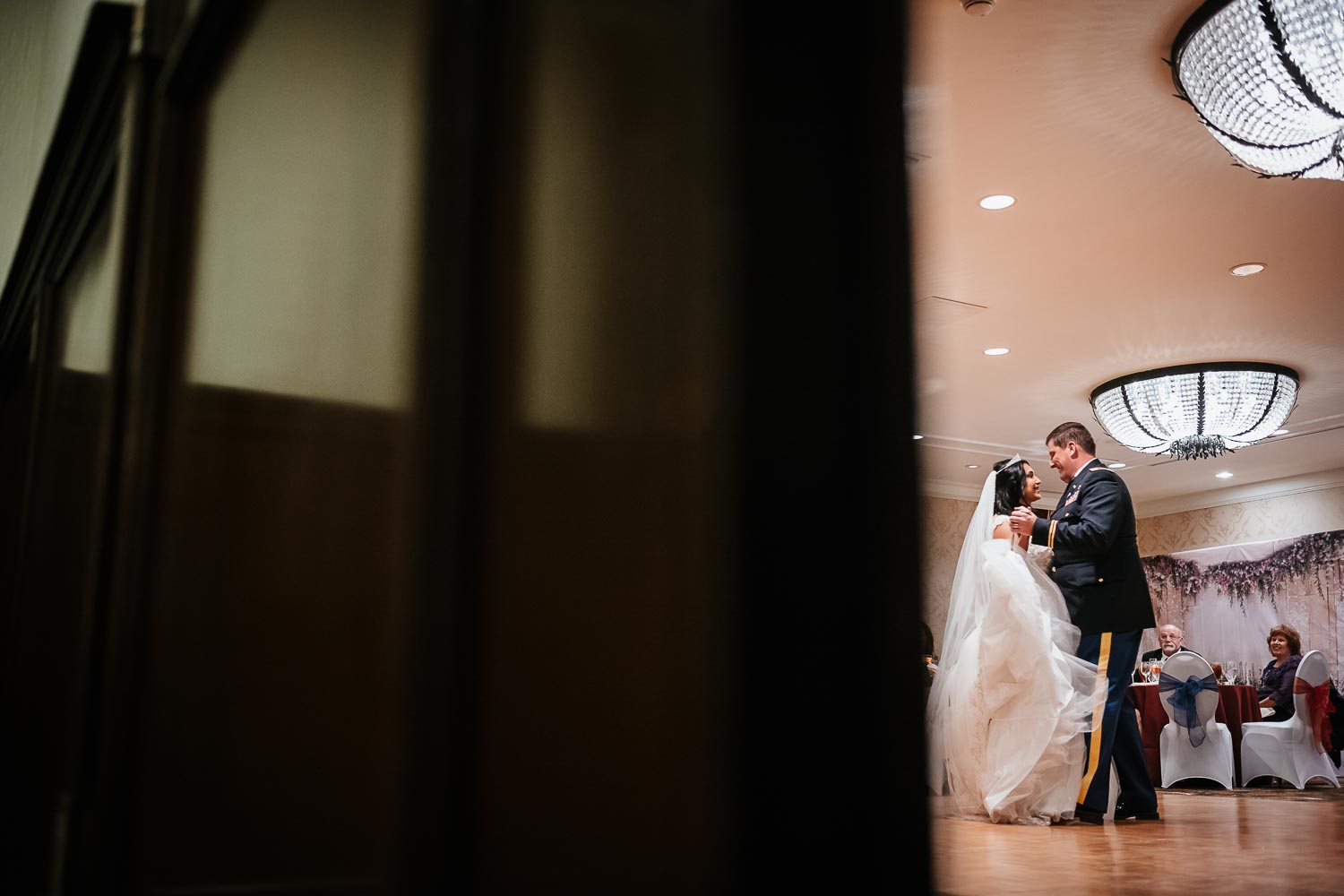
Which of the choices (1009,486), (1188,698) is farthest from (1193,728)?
(1009,486)

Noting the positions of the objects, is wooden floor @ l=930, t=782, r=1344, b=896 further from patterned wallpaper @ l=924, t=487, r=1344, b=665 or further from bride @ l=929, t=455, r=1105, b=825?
patterned wallpaper @ l=924, t=487, r=1344, b=665

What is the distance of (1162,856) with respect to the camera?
2.87m

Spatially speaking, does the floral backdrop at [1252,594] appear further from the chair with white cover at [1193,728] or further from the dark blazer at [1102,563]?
the dark blazer at [1102,563]

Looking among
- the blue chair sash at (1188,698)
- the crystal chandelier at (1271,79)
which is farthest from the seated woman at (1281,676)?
the crystal chandelier at (1271,79)

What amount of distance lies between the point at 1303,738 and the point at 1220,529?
3.92 metres

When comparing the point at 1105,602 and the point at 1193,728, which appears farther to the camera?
the point at 1193,728

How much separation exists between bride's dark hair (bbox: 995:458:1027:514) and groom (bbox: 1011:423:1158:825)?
24cm

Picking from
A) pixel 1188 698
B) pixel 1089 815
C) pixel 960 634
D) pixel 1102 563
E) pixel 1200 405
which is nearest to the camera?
pixel 1089 815

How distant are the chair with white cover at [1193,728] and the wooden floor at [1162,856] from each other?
225 cm

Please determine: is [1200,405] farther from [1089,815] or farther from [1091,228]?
[1089,815]

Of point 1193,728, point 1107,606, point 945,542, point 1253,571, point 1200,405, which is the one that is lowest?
point 1193,728

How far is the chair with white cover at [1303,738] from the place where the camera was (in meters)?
7.37

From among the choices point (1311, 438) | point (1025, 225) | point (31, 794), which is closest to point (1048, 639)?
point (1025, 225)

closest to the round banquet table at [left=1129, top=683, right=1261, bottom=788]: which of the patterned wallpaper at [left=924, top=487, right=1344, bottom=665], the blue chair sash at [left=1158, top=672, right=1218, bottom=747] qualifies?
the blue chair sash at [left=1158, top=672, right=1218, bottom=747]
